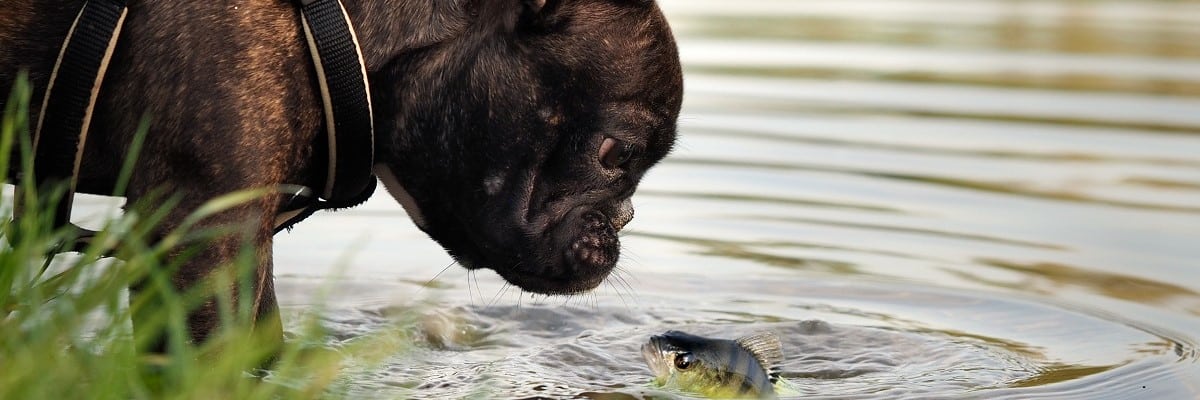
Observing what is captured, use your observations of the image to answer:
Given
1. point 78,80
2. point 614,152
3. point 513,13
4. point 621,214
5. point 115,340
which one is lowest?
point 115,340

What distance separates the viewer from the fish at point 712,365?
5805 mm

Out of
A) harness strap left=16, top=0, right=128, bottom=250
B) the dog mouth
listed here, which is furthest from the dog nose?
harness strap left=16, top=0, right=128, bottom=250

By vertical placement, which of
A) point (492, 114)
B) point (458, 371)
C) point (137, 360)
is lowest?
point (458, 371)

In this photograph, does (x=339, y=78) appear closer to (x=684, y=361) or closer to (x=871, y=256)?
(x=684, y=361)

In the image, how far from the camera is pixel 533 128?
210 inches

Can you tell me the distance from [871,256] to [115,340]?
5082 millimetres

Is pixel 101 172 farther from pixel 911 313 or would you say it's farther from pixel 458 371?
pixel 911 313

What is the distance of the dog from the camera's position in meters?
4.80

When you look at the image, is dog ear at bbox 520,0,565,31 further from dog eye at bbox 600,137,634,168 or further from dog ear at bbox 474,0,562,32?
dog eye at bbox 600,137,634,168

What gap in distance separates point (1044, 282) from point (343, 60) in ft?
13.2

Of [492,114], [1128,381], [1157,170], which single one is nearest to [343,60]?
[492,114]

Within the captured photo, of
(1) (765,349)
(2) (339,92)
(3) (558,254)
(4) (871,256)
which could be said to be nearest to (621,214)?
(3) (558,254)

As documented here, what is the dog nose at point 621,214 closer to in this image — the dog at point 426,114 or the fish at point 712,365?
the dog at point 426,114

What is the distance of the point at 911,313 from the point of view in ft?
24.2
